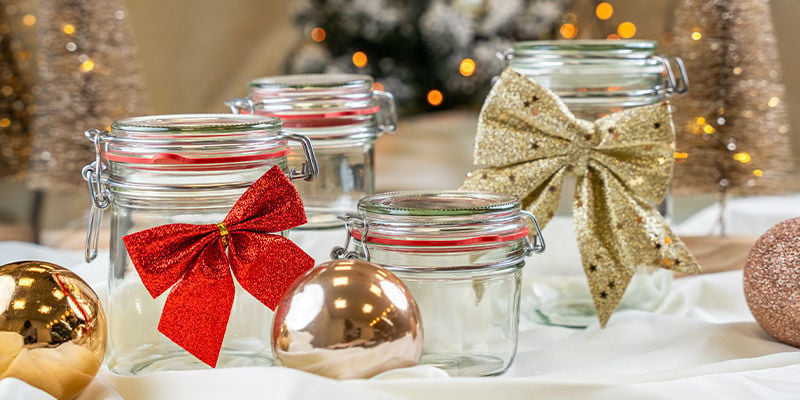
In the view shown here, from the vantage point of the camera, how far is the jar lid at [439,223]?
30.8 inches

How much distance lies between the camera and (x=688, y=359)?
35.4 inches

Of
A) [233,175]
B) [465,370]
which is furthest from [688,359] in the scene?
[233,175]

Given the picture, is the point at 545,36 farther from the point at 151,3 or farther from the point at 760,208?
the point at 760,208

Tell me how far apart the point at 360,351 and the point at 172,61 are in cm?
271

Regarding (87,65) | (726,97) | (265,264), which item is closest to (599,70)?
(265,264)

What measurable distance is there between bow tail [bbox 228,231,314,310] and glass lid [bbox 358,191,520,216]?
8 centimetres

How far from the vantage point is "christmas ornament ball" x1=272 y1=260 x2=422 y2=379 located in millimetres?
701

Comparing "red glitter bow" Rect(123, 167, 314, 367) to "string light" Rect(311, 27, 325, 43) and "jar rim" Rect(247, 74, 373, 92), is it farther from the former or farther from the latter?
"string light" Rect(311, 27, 325, 43)

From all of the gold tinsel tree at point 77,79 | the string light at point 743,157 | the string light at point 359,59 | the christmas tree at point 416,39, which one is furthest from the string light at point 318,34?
the string light at point 743,157

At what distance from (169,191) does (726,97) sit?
4.16 ft

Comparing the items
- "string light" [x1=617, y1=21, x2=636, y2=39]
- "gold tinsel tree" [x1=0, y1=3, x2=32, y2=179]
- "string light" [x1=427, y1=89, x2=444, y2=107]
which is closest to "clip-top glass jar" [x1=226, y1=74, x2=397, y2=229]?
"gold tinsel tree" [x1=0, y1=3, x2=32, y2=179]

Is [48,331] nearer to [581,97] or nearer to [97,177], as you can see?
[97,177]

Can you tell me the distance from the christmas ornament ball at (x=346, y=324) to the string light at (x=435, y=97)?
2565 millimetres

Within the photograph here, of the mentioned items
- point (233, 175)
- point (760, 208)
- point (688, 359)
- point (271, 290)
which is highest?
point (233, 175)
